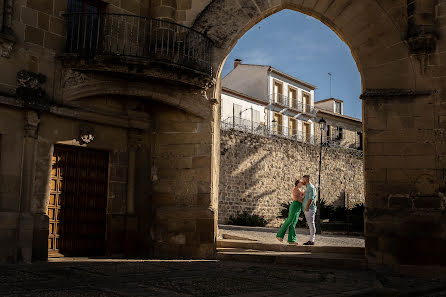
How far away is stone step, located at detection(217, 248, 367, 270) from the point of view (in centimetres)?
785

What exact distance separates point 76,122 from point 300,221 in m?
13.9

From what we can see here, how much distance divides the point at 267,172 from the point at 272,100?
1148 cm

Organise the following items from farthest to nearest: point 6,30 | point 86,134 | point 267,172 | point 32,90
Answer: point 267,172, point 86,134, point 32,90, point 6,30

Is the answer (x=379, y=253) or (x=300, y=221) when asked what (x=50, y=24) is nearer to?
Result: (x=379, y=253)

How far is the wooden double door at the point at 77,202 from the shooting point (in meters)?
8.34

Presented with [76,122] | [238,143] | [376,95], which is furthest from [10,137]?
[238,143]

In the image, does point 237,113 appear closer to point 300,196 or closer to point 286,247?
point 300,196

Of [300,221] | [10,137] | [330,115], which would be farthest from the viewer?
[330,115]

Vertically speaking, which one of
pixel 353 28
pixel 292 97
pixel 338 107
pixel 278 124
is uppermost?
pixel 338 107

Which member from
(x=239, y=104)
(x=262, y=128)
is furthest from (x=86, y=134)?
(x=262, y=128)

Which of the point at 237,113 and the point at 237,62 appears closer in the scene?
the point at 237,113

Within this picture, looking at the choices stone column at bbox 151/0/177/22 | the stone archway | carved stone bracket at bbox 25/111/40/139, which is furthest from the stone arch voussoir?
carved stone bracket at bbox 25/111/40/139

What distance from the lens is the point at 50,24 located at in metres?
8.14

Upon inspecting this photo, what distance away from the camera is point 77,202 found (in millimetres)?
8656
